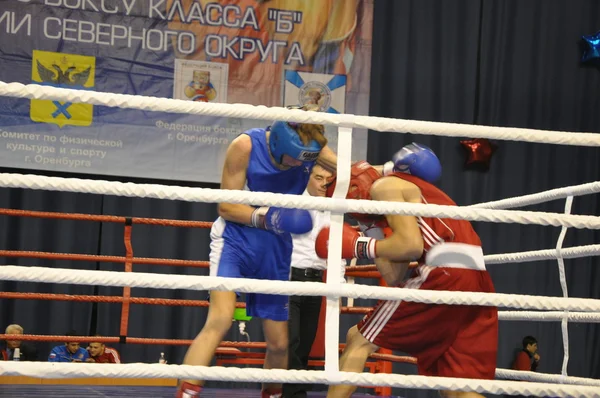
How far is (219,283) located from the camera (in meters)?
2.13

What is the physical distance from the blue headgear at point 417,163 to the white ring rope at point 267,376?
0.67 meters

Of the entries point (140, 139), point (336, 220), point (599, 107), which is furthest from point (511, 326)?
point (336, 220)

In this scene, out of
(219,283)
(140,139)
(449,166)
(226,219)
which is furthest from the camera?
(449,166)

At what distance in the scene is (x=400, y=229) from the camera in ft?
8.04

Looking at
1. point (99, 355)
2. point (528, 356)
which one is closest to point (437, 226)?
point (99, 355)

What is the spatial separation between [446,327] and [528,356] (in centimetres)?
556

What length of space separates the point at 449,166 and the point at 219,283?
622cm

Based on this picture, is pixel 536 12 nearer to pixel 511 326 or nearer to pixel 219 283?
pixel 511 326

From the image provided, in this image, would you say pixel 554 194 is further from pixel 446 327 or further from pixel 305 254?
pixel 305 254

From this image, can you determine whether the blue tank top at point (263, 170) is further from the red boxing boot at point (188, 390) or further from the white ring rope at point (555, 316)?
the white ring rope at point (555, 316)

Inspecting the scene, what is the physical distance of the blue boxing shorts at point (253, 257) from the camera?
287 centimetres

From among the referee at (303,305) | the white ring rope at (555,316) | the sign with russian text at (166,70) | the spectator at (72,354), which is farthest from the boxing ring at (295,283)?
the sign with russian text at (166,70)

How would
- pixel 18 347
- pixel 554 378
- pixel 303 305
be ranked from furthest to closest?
pixel 18 347
pixel 303 305
pixel 554 378

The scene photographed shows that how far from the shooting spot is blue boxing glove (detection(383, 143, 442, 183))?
102 inches
